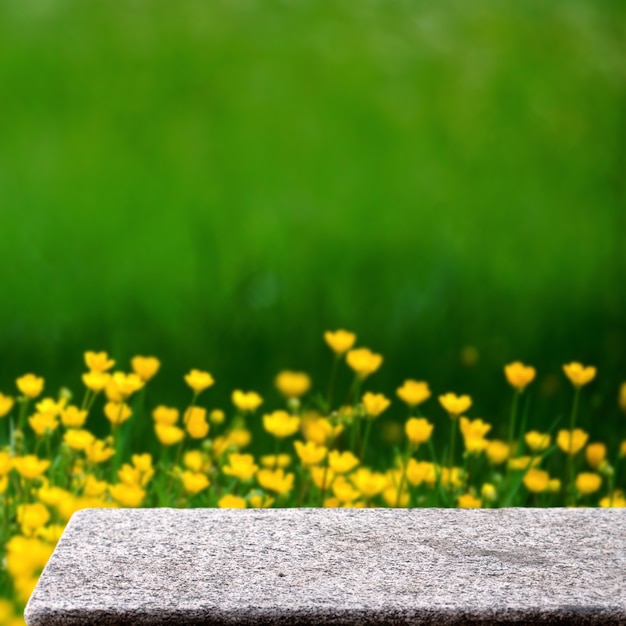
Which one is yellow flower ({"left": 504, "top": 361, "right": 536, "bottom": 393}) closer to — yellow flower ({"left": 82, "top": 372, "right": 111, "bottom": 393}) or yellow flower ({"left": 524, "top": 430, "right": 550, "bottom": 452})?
yellow flower ({"left": 524, "top": 430, "right": 550, "bottom": 452})

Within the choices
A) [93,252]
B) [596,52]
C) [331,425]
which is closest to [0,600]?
[331,425]

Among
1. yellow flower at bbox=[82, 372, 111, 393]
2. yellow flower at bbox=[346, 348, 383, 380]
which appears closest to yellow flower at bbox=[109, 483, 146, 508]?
yellow flower at bbox=[82, 372, 111, 393]

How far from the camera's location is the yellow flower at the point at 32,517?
6.30 feet

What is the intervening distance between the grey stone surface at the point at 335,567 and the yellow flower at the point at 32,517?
0.20 metres

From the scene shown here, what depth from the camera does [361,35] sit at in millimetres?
3484

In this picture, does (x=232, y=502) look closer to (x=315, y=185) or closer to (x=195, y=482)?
(x=195, y=482)

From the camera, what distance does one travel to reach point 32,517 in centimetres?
192

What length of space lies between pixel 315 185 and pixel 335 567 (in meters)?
2.01

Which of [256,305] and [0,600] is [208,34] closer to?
[256,305]

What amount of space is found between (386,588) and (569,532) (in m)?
0.40

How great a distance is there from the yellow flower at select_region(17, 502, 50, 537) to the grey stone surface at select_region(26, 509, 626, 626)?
0.20 metres

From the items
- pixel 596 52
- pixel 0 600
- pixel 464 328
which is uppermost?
pixel 596 52

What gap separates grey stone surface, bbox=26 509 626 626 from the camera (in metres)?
1.34

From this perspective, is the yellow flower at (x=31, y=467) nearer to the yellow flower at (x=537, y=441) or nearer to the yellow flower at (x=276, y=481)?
the yellow flower at (x=276, y=481)
